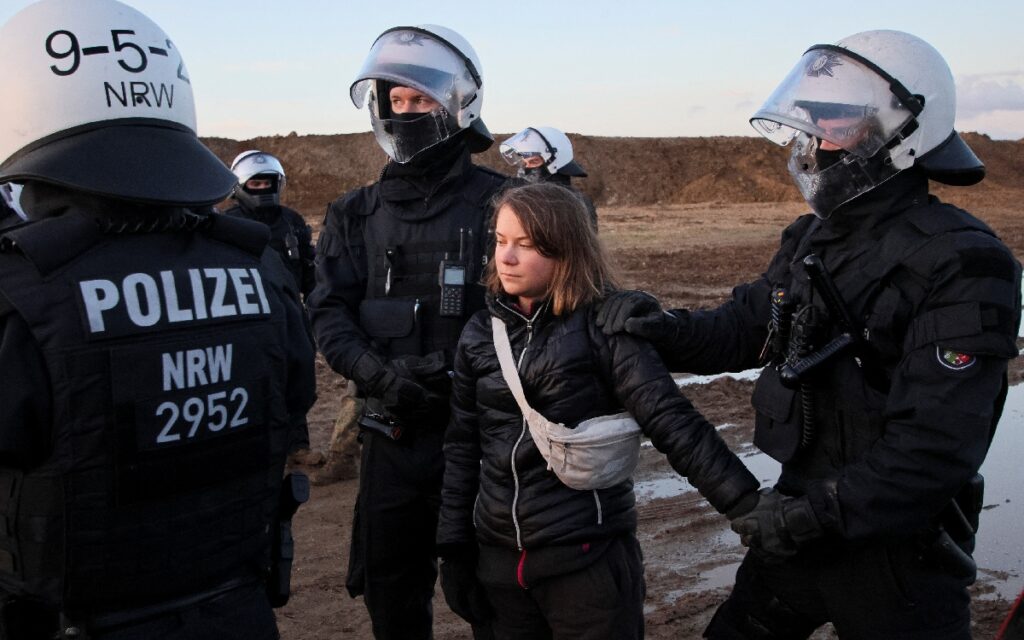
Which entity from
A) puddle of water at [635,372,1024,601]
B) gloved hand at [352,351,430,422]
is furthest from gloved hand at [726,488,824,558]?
puddle of water at [635,372,1024,601]

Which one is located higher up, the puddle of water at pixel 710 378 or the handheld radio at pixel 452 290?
the handheld radio at pixel 452 290

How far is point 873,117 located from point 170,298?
6.29 feet

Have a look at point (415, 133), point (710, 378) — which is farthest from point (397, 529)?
point (710, 378)

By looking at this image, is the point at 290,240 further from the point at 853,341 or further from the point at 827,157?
the point at 853,341

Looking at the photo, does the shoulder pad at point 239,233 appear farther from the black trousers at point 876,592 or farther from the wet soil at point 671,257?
the wet soil at point 671,257

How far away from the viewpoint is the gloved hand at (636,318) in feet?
9.91

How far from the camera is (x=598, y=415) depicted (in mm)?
3080

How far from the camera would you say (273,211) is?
8.53 metres

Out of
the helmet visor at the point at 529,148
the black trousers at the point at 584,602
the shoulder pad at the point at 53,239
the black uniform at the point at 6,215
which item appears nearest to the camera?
the shoulder pad at the point at 53,239

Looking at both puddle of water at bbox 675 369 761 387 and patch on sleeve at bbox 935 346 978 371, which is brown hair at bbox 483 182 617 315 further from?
puddle of water at bbox 675 369 761 387

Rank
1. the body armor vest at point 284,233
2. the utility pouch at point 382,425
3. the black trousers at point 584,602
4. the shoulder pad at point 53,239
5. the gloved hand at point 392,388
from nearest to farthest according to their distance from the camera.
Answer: the shoulder pad at point 53,239 < the black trousers at point 584,602 < the gloved hand at point 392,388 < the utility pouch at point 382,425 < the body armor vest at point 284,233

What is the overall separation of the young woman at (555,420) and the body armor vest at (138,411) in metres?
0.85

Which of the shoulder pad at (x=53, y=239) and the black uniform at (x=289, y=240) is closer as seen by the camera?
the shoulder pad at (x=53, y=239)

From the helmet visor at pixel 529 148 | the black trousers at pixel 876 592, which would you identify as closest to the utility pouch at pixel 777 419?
the black trousers at pixel 876 592
